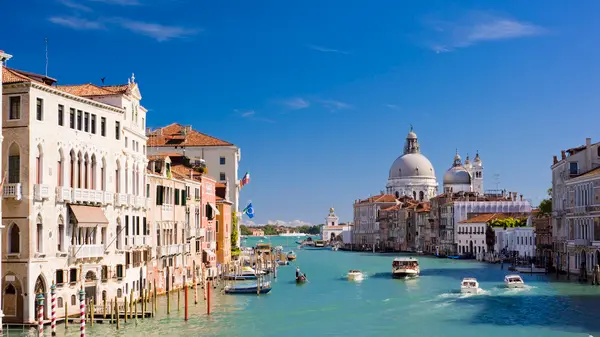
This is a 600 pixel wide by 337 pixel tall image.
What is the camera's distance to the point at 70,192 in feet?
73.9

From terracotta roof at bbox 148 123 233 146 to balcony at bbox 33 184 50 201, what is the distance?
26234 millimetres

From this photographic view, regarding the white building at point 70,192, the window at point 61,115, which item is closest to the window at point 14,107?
the white building at point 70,192

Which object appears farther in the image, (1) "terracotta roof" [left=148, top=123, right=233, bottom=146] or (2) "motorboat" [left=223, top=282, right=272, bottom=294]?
(1) "terracotta roof" [left=148, top=123, right=233, bottom=146]

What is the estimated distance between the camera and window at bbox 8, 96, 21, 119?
2108cm

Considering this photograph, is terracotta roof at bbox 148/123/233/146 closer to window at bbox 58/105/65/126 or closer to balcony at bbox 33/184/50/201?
window at bbox 58/105/65/126

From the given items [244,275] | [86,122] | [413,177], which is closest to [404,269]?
[244,275]

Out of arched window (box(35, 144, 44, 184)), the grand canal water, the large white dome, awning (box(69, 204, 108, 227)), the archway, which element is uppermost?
the large white dome

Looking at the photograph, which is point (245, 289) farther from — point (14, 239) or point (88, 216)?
point (14, 239)

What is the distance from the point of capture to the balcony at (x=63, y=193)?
22.0 meters

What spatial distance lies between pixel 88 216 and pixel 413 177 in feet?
316

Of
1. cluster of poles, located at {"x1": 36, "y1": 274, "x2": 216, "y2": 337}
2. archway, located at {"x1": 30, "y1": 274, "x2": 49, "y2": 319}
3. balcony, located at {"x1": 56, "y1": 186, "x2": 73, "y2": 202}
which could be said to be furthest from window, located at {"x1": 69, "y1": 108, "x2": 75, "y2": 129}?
cluster of poles, located at {"x1": 36, "y1": 274, "x2": 216, "y2": 337}

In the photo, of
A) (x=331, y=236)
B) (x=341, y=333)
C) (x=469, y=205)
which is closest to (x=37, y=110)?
(x=341, y=333)

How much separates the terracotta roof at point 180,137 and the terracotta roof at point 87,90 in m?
21.7

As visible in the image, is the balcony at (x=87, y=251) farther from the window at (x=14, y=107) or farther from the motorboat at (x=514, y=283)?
the motorboat at (x=514, y=283)
